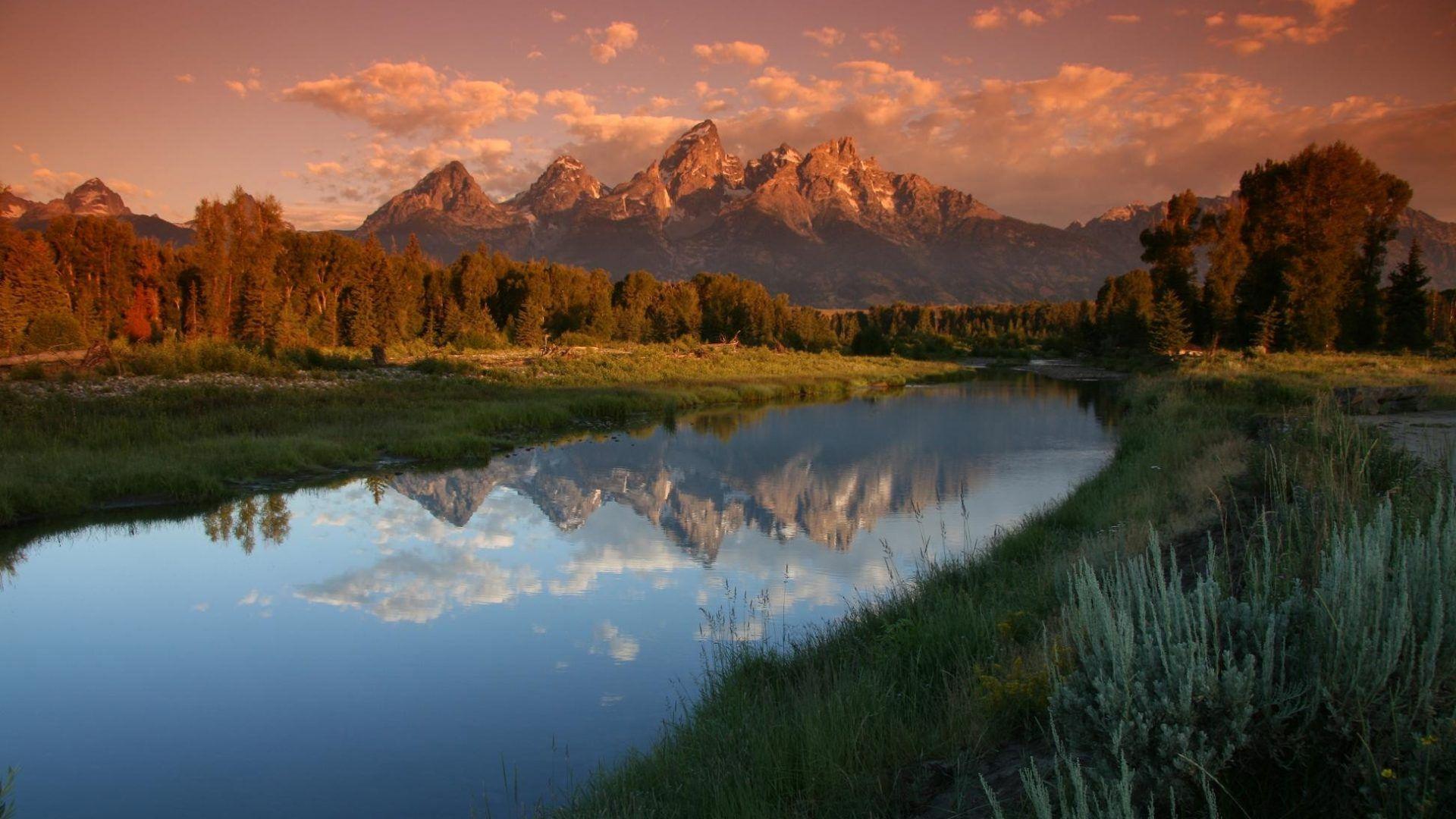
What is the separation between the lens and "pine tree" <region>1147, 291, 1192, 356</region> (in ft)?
152

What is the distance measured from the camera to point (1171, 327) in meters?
46.7

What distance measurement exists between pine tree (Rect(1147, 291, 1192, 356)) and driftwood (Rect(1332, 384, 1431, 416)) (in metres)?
31.5

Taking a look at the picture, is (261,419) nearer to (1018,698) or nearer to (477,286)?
(1018,698)

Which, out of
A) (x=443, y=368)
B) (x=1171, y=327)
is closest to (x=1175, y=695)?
(x=443, y=368)

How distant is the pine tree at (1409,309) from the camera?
4050 cm

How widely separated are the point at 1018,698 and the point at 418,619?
8.09 m

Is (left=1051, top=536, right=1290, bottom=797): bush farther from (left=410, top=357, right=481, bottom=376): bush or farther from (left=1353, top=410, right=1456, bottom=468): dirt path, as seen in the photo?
(left=410, top=357, right=481, bottom=376): bush

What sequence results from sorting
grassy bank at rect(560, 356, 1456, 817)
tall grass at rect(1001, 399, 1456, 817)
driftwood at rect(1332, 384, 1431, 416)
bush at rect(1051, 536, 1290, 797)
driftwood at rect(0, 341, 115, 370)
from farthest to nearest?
driftwood at rect(0, 341, 115, 370), driftwood at rect(1332, 384, 1431, 416), grassy bank at rect(560, 356, 1456, 817), bush at rect(1051, 536, 1290, 797), tall grass at rect(1001, 399, 1456, 817)

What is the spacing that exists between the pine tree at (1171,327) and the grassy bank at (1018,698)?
40.2 metres

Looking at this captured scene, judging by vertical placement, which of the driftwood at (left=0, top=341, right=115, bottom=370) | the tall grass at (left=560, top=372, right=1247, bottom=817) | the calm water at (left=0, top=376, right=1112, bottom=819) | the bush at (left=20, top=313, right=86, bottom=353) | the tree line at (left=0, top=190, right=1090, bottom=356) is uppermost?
the tree line at (left=0, top=190, right=1090, bottom=356)

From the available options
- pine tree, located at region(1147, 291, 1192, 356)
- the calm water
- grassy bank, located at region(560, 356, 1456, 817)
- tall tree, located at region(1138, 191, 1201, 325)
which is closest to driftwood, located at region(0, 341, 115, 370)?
the calm water

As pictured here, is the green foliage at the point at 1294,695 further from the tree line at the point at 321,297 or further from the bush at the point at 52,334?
the bush at the point at 52,334

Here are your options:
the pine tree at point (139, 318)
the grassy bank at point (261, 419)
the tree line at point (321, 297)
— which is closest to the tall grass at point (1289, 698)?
the grassy bank at point (261, 419)

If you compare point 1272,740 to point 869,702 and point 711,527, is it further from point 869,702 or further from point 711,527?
point 711,527
